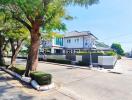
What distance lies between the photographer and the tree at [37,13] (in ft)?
45.0

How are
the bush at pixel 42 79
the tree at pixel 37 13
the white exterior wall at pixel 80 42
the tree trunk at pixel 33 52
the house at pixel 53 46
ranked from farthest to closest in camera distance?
the house at pixel 53 46 < the white exterior wall at pixel 80 42 < the tree trunk at pixel 33 52 < the bush at pixel 42 79 < the tree at pixel 37 13

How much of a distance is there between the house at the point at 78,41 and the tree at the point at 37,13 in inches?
1265

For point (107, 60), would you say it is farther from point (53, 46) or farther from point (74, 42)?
point (53, 46)

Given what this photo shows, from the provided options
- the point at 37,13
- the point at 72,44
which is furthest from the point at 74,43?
the point at 37,13

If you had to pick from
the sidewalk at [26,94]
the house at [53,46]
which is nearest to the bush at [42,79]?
the sidewalk at [26,94]

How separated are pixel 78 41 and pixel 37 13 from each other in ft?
118

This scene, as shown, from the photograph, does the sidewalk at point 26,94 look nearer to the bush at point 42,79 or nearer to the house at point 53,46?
the bush at point 42,79

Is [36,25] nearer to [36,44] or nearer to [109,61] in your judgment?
[36,44]

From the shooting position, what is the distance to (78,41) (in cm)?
5081

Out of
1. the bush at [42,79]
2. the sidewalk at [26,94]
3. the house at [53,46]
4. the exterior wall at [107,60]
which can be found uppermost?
the house at [53,46]

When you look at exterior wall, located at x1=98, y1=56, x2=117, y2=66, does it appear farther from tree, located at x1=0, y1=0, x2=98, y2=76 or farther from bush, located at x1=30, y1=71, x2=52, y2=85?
bush, located at x1=30, y1=71, x2=52, y2=85

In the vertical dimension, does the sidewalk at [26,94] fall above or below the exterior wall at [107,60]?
below

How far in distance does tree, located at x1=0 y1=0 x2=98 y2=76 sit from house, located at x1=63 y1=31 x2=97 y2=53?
32128 millimetres

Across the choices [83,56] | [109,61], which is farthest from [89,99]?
[83,56]
